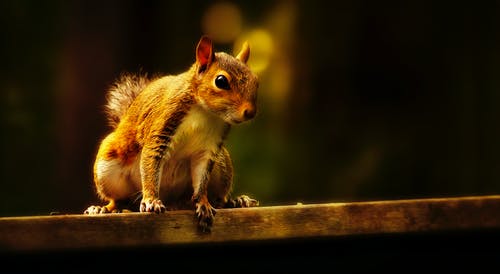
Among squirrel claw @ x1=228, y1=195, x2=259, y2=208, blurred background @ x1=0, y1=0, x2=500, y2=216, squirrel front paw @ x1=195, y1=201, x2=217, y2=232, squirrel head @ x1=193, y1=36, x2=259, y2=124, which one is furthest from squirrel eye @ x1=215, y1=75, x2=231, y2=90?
blurred background @ x1=0, y1=0, x2=500, y2=216

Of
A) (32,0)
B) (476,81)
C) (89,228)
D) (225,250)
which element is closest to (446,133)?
(476,81)

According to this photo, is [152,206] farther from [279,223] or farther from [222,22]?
[222,22]

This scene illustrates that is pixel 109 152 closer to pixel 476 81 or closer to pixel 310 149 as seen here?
pixel 310 149

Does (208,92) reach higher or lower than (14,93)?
lower

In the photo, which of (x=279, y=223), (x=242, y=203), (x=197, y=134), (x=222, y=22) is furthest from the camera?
(x=222, y=22)

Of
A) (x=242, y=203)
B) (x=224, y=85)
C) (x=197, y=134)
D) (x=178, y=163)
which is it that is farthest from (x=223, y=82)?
(x=242, y=203)

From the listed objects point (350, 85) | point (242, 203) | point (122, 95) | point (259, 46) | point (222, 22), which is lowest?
point (242, 203)
